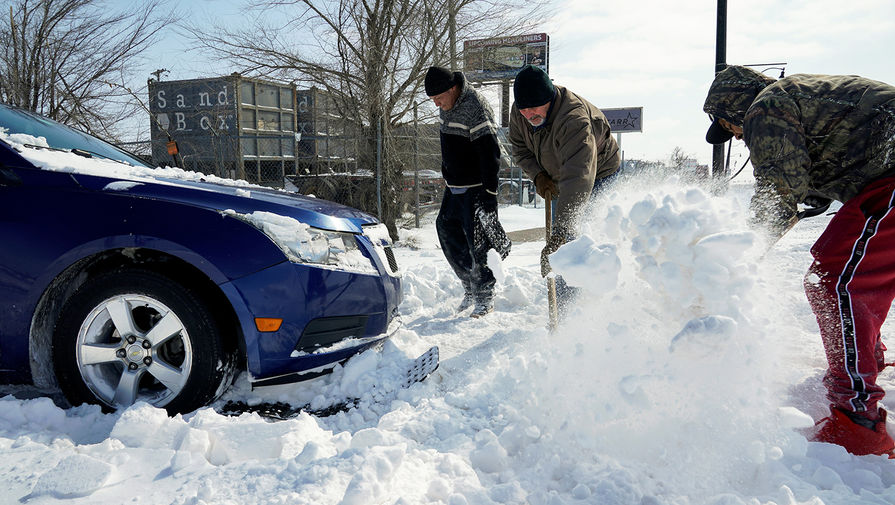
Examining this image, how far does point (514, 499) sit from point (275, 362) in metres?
1.25

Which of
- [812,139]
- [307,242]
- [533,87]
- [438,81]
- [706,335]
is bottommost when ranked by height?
[706,335]

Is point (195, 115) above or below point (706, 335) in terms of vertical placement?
above

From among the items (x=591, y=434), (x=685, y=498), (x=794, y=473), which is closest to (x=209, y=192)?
(x=591, y=434)

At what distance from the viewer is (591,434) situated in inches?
85.4

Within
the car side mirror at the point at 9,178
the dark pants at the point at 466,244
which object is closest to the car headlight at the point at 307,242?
the car side mirror at the point at 9,178

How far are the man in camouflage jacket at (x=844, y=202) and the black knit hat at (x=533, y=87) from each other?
4.65ft

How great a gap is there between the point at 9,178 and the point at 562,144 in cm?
303

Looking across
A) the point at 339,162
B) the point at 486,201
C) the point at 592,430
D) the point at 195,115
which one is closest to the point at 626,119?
the point at 339,162

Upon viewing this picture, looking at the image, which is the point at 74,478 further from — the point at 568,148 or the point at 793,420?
the point at 568,148

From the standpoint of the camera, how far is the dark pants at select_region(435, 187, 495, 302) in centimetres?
461

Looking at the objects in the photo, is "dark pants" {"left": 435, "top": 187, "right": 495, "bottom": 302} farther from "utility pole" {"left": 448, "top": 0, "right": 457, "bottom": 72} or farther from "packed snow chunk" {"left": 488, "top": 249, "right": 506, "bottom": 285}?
"utility pole" {"left": 448, "top": 0, "right": 457, "bottom": 72}

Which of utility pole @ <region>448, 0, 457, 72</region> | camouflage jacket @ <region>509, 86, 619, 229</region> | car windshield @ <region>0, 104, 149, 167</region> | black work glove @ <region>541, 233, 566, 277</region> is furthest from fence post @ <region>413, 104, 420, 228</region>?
car windshield @ <region>0, 104, 149, 167</region>

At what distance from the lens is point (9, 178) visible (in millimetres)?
2467

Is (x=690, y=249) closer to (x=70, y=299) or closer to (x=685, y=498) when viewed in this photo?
(x=685, y=498)
